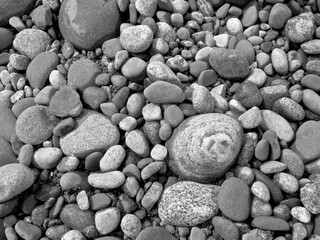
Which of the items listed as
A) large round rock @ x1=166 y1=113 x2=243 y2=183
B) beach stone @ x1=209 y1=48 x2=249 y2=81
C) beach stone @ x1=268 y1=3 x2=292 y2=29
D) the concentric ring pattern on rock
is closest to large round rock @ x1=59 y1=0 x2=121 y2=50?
the concentric ring pattern on rock

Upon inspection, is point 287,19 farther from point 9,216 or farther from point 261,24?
point 9,216

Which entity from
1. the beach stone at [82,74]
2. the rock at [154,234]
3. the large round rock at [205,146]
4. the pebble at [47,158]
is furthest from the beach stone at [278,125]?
the pebble at [47,158]

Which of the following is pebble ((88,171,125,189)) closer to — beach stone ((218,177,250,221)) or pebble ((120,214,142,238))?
pebble ((120,214,142,238))

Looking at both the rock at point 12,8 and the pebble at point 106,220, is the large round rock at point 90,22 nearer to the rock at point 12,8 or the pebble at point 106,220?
the rock at point 12,8

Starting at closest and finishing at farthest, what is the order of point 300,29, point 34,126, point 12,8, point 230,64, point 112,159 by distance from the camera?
point 112,159
point 34,126
point 230,64
point 300,29
point 12,8

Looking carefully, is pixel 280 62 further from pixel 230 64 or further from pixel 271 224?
pixel 271 224

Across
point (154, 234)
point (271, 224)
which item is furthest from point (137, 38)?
point (271, 224)

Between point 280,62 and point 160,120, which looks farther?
point 280,62
